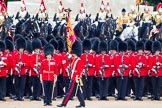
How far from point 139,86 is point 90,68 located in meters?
1.64

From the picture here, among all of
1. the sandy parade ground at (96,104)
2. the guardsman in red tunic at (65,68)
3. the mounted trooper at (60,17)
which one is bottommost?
the sandy parade ground at (96,104)

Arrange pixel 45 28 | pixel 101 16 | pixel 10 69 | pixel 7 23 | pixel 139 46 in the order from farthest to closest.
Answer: pixel 101 16 → pixel 7 23 → pixel 45 28 → pixel 139 46 → pixel 10 69

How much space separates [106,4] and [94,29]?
5.09 metres

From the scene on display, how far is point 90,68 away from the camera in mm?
24656

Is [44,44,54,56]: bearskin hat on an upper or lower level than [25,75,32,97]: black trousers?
upper

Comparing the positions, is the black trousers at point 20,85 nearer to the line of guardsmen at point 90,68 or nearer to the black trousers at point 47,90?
the line of guardsmen at point 90,68

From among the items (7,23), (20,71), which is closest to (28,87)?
(20,71)

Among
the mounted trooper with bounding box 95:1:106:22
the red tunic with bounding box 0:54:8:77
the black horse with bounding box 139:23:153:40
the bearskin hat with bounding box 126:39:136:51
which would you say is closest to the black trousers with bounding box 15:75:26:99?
the red tunic with bounding box 0:54:8:77

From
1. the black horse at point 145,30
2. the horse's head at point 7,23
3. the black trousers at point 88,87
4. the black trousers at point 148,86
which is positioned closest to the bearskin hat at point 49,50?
the black trousers at point 88,87

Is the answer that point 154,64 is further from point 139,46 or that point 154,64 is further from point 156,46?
point 139,46

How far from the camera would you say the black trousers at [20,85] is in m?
24.3

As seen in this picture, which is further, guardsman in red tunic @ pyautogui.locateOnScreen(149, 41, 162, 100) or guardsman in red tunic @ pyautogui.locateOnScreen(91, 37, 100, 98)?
guardsman in red tunic @ pyautogui.locateOnScreen(149, 41, 162, 100)

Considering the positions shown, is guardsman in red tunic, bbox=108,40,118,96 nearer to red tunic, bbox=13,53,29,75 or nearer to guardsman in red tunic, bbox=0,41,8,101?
red tunic, bbox=13,53,29,75

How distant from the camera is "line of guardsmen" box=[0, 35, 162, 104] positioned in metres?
24.3
